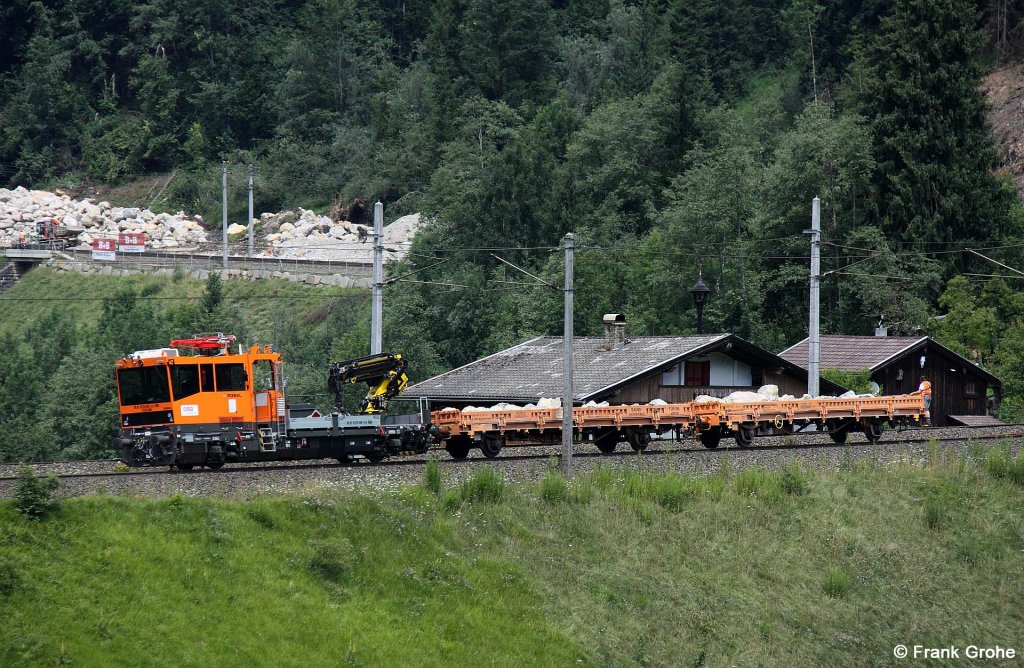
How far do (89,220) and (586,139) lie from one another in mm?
47338

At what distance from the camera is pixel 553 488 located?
24594 mm

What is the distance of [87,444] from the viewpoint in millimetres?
61031

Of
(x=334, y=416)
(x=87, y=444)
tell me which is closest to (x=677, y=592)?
(x=334, y=416)

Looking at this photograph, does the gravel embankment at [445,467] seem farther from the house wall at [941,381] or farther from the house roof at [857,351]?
the house wall at [941,381]

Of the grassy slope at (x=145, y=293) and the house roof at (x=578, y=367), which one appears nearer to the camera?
the house roof at (x=578, y=367)

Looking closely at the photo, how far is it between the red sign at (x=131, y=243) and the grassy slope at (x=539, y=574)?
71621 mm

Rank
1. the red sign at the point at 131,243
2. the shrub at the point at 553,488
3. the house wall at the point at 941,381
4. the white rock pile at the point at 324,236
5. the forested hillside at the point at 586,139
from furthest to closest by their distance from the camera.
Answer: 1. the red sign at the point at 131,243
2. the white rock pile at the point at 324,236
3. the forested hillside at the point at 586,139
4. the house wall at the point at 941,381
5. the shrub at the point at 553,488

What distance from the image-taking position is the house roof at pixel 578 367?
40.7 meters

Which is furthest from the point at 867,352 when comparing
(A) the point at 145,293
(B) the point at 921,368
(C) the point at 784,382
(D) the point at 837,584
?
(A) the point at 145,293

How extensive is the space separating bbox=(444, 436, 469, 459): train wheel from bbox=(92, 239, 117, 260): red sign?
2474 inches

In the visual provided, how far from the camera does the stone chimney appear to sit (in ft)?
146

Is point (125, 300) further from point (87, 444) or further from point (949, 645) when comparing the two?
point (949, 645)

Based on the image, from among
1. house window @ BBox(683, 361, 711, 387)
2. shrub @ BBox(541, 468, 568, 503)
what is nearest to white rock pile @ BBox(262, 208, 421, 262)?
house window @ BBox(683, 361, 711, 387)

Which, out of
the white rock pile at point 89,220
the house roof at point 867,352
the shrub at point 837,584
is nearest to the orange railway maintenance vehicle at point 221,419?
the shrub at point 837,584
